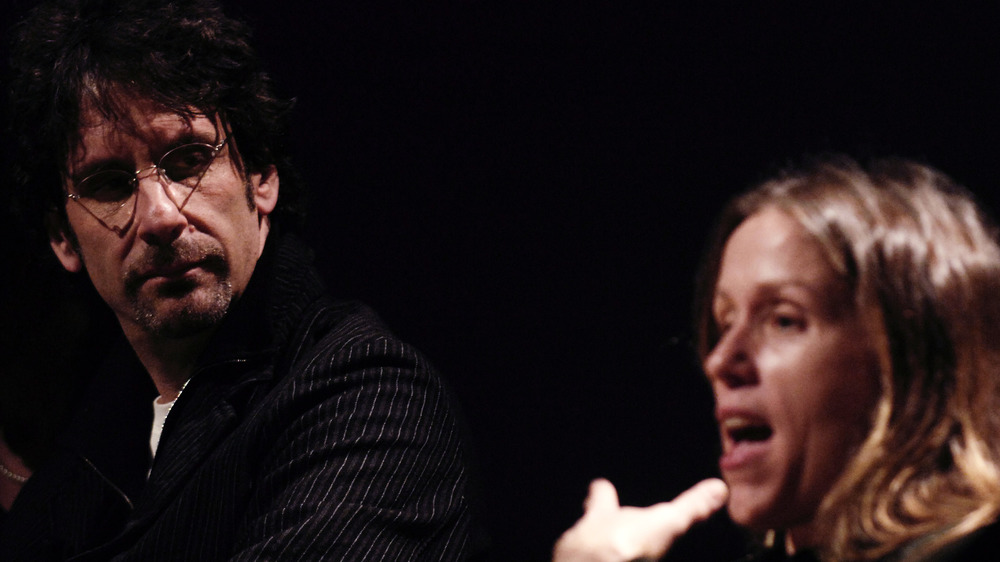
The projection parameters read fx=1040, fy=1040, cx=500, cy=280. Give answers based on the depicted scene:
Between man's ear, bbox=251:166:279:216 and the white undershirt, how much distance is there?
0.37m

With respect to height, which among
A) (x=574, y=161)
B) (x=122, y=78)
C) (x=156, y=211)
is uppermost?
(x=122, y=78)

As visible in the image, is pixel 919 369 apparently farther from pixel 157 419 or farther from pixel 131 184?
pixel 157 419

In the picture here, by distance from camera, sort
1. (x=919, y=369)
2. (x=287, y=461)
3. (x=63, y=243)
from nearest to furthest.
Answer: (x=919, y=369), (x=287, y=461), (x=63, y=243)

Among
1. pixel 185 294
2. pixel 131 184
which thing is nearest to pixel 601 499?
pixel 185 294

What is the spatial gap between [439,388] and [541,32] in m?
0.57

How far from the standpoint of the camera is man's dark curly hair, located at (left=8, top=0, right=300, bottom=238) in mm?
1668

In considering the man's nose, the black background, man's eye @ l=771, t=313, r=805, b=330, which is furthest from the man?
man's eye @ l=771, t=313, r=805, b=330

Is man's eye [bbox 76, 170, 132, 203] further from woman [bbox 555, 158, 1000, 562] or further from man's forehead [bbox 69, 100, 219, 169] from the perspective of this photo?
woman [bbox 555, 158, 1000, 562]

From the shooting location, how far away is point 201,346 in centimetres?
174

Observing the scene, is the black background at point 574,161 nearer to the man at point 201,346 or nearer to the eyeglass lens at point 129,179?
the man at point 201,346

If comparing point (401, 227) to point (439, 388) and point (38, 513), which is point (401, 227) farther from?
point (38, 513)

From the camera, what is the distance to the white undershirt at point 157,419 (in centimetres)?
177

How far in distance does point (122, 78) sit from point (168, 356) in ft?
1.51

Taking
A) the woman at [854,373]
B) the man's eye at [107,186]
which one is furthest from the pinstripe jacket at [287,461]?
the woman at [854,373]
